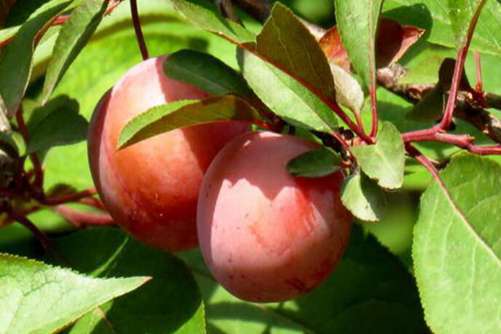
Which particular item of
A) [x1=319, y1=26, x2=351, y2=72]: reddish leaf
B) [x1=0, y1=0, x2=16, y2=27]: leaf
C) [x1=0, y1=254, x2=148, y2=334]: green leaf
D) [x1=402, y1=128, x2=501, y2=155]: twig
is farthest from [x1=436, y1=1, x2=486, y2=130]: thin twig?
[x1=0, y1=0, x2=16, y2=27]: leaf

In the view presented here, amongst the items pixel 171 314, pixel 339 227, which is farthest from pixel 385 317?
pixel 339 227

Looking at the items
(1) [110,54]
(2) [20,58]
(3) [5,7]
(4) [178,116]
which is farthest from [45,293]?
(1) [110,54]

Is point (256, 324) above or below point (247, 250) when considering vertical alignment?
below

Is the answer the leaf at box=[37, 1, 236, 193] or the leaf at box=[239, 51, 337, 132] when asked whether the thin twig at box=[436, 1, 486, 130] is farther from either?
the leaf at box=[37, 1, 236, 193]

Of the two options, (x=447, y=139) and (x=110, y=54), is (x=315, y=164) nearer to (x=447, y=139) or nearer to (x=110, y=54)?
(x=447, y=139)

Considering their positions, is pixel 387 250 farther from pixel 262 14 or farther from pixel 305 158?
pixel 305 158
